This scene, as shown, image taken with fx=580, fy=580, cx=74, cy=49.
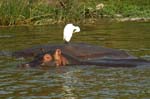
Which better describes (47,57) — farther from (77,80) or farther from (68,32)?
(68,32)

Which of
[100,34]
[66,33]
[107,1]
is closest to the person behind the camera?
[66,33]

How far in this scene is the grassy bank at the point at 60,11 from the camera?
18.7 metres

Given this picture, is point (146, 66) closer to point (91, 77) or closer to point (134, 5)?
point (91, 77)

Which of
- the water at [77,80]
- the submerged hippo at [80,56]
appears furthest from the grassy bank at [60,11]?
the submerged hippo at [80,56]

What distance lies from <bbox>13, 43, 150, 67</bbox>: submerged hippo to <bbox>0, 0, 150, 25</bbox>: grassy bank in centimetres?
599

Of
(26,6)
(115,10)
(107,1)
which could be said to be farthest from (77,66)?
(107,1)

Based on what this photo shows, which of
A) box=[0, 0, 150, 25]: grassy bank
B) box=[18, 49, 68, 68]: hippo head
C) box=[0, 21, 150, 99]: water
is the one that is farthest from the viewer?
box=[0, 0, 150, 25]: grassy bank

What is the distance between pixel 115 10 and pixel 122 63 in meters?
11.3

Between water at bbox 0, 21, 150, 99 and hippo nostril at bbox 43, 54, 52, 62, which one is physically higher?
hippo nostril at bbox 43, 54, 52, 62

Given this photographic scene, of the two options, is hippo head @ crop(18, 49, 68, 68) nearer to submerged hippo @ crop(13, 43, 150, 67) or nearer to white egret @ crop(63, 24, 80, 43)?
submerged hippo @ crop(13, 43, 150, 67)

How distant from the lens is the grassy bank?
1869 cm

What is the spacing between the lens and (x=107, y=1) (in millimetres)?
24047

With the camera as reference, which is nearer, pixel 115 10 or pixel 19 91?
pixel 19 91

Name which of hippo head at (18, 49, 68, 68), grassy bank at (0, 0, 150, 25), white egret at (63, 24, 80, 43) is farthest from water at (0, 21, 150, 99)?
grassy bank at (0, 0, 150, 25)
